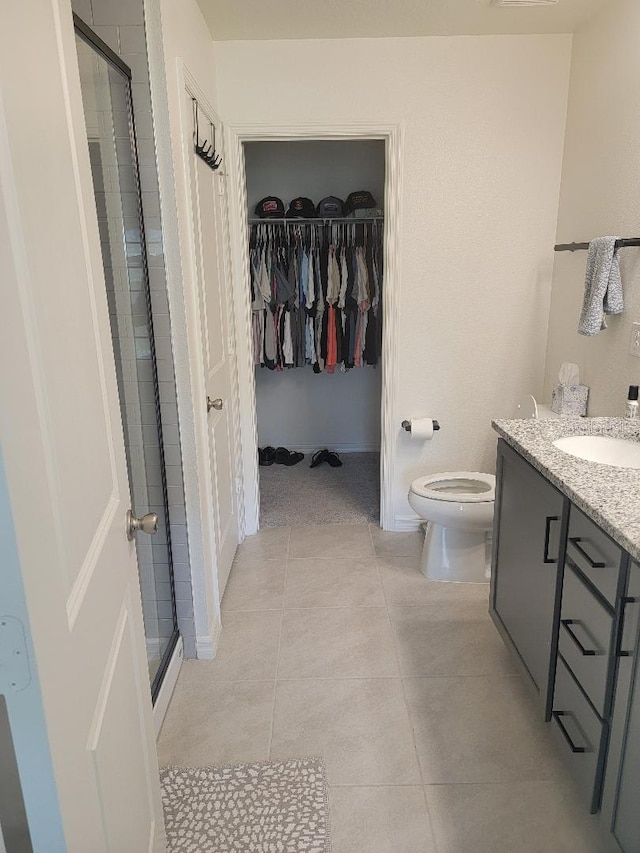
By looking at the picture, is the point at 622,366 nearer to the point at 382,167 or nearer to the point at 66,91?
the point at 66,91

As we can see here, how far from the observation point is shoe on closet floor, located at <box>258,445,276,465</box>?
14.6 ft

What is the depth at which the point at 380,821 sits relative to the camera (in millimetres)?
1594

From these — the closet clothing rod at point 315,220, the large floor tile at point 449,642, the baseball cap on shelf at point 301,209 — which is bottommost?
the large floor tile at point 449,642

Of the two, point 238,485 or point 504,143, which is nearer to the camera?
point 504,143

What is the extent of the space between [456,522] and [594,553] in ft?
4.17

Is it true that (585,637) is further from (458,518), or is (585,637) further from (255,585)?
(255,585)

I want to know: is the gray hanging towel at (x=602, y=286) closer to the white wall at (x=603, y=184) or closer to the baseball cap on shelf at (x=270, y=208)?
the white wall at (x=603, y=184)

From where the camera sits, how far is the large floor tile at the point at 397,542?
307 centimetres

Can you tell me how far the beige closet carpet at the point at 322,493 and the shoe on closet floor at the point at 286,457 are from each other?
0.14 feet

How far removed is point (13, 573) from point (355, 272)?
3.49m

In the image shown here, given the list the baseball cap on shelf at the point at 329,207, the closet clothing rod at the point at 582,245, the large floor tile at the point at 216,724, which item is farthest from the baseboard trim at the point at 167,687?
the baseball cap on shelf at the point at 329,207

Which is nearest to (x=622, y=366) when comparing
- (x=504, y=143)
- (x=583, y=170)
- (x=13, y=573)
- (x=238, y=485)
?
(x=583, y=170)

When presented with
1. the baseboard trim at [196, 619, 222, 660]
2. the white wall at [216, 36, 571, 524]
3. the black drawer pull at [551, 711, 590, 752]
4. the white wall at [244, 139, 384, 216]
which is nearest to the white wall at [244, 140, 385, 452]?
the white wall at [244, 139, 384, 216]

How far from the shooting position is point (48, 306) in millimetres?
783
